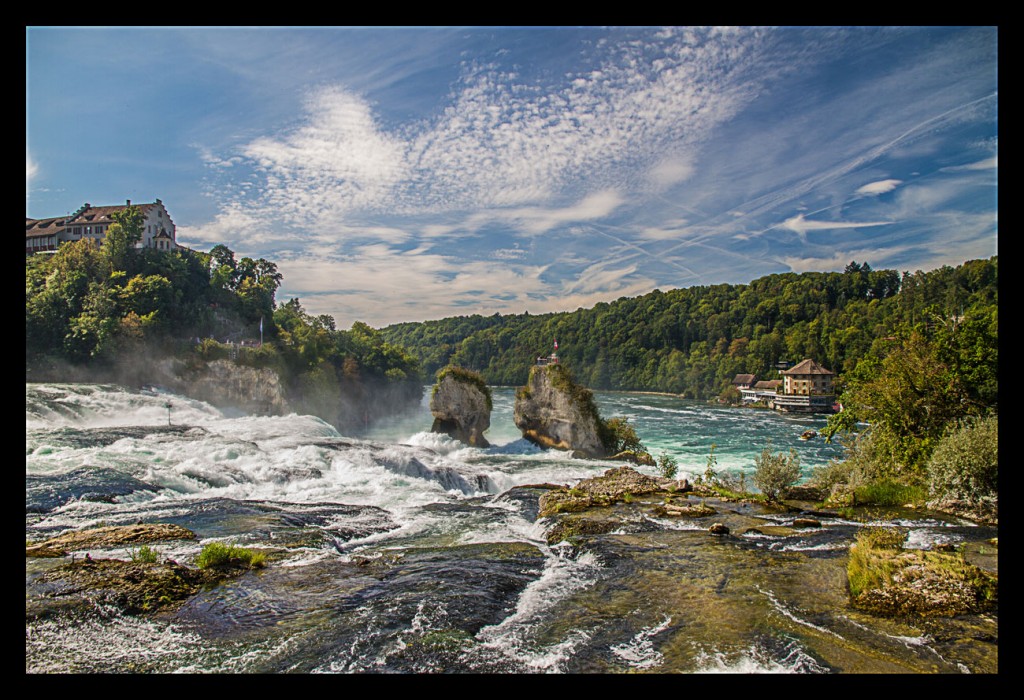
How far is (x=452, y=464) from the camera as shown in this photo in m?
20.8

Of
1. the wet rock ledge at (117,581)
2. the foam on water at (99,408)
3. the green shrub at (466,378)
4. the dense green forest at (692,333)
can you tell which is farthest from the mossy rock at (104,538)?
the dense green forest at (692,333)

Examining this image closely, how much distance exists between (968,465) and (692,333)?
60140 mm

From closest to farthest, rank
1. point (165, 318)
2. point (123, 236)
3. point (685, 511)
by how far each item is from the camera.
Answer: point (685, 511) → point (165, 318) → point (123, 236)

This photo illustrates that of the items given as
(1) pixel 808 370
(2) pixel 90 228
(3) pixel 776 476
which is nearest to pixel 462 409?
(3) pixel 776 476

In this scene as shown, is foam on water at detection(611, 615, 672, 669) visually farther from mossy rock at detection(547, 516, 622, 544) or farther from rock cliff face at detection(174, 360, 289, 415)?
rock cliff face at detection(174, 360, 289, 415)

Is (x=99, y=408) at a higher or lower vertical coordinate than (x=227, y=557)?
higher

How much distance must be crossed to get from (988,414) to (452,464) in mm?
16180

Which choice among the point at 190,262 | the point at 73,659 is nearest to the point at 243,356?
the point at 190,262

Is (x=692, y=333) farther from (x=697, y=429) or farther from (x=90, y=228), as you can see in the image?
(x=90, y=228)

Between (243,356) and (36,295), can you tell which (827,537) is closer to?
(243,356)

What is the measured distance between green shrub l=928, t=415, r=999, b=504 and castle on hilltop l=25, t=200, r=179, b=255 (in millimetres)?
47206

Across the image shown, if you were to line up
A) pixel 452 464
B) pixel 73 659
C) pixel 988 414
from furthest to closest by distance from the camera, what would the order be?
1. pixel 452 464
2. pixel 988 414
3. pixel 73 659

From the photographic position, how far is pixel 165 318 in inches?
1425
